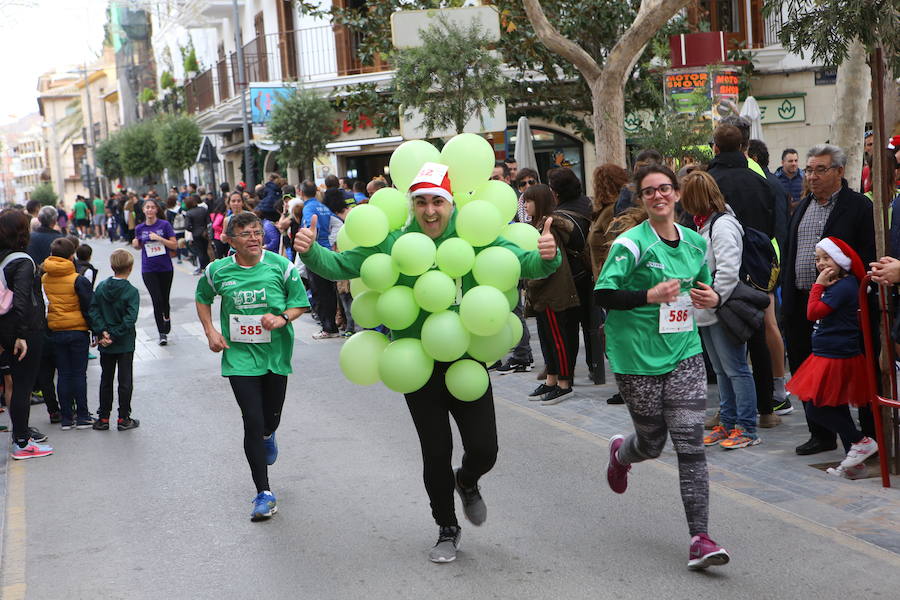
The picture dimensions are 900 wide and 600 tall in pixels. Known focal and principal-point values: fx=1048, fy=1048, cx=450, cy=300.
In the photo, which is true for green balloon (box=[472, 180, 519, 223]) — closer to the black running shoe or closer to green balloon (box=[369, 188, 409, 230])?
green balloon (box=[369, 188, 409, 230])

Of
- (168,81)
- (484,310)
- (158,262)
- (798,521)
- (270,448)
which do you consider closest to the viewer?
(484,310)

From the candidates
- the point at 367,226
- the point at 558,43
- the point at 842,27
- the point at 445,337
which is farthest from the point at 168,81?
the point at 445,337

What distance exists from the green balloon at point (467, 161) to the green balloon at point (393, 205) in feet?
0.94

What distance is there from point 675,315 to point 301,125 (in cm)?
2051

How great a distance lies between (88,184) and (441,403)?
251 feet

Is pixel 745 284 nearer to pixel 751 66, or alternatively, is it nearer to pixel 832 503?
pixel 832 503

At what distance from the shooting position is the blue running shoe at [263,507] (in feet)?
20.4

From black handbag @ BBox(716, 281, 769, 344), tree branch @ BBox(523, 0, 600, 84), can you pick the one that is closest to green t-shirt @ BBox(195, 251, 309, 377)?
black handbag @ BBox(716, 281, 769, 344)

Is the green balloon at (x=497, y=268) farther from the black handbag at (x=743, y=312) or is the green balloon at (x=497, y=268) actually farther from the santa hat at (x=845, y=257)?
the black handbag at (x=743, y=312)

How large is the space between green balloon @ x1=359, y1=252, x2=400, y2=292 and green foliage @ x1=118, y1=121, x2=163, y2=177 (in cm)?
4223

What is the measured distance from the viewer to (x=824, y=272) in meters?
6.32

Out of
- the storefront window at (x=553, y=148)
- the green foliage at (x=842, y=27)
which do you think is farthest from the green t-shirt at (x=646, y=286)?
the storefront window at (x=553, y=148)

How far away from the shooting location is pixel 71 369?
9.40 m

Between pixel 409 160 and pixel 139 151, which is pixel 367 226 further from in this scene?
pixel 139 151
